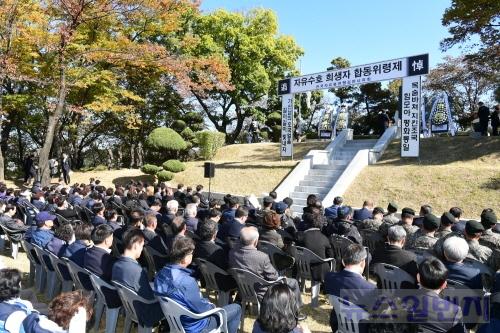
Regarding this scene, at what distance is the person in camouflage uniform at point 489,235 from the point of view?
195 inches

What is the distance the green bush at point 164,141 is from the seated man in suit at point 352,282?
55.7 feet

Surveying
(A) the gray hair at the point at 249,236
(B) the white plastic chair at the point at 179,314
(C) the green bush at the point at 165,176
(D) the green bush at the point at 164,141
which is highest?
(D) the green bush at the point at 164,141

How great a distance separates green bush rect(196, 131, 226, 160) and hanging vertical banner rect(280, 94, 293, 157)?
522 cm

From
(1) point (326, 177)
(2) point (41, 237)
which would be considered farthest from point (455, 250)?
(1) point (326, 177)

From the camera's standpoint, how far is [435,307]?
9.05 feet

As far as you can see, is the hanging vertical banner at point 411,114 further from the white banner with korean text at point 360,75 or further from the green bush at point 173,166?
the green bush at point 173,166

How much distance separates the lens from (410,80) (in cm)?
1330

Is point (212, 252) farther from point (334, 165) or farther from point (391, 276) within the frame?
point (334, 165)

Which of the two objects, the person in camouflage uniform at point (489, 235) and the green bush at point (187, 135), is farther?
the green bush at point (187, 135)

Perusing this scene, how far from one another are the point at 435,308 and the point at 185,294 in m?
1.83

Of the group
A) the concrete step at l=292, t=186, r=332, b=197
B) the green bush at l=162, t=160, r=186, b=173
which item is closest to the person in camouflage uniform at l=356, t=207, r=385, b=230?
the concrete step at l=292, t=186, r=332, b=197

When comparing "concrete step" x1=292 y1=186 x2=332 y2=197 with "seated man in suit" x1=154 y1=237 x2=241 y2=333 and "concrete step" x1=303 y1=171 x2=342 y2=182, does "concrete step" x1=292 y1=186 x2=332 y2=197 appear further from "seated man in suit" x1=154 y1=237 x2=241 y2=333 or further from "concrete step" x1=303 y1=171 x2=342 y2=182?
"seated man in suit" x1=154 y1=237 x2=241 y2=333

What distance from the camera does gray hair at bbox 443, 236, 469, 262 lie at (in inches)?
145

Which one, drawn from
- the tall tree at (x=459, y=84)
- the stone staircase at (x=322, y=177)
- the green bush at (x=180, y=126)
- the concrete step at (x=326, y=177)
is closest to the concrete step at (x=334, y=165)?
the stone staircase at (x=322, y=177)
